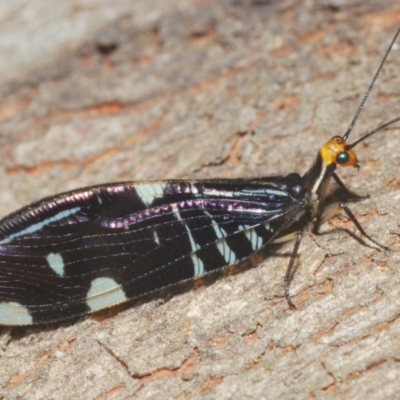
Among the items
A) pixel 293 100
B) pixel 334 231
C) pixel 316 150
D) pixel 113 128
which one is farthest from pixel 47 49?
pixel 334 231

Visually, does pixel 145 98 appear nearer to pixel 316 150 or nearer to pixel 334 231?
pixel 316 150

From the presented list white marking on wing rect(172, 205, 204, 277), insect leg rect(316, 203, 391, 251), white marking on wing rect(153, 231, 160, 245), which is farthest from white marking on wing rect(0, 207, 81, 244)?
insect leg rect(316, 203, 391, 251)

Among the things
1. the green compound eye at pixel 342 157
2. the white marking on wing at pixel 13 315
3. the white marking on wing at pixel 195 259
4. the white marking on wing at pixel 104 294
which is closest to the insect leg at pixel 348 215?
the green compound eye at pixel 342 157

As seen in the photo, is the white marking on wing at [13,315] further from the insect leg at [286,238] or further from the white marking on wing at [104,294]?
the insect leg at [286,238]

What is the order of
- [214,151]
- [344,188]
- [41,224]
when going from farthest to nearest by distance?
[214,151], [344,188], [41,224]

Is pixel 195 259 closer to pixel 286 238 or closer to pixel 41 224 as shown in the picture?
pixel 286 238

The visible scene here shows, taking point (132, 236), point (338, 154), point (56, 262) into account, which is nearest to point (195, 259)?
point (132, 236)

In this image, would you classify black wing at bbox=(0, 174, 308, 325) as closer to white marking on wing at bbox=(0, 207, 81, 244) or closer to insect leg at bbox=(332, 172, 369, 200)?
white marking on wing at bbox=(0, 207, 81, 244)
